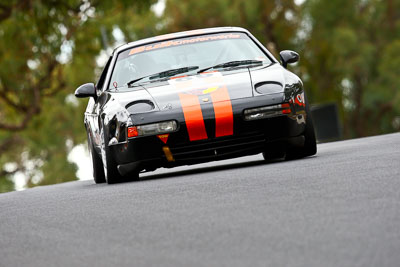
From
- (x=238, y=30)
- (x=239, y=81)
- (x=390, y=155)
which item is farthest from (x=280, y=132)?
(x=238, y=30)

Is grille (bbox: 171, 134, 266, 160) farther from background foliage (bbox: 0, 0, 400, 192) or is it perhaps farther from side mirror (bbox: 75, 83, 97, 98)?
background foliage (bbox: 0, 0, 400, 192)

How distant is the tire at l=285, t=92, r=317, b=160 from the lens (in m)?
8.96

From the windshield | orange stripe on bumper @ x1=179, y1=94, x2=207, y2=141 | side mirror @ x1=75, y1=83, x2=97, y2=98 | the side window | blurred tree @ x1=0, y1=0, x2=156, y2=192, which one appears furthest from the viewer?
blurred tree @ x1=0, y1=0, x2=156, y2=192

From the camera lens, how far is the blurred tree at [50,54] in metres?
21.5

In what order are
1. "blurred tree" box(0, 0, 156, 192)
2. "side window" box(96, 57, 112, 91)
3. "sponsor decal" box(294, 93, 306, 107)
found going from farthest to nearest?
"blurred tree" box(0, 0, 156, 192) < "side window" box(96, 57, 112, 91) < "sponsor decal" box(294, 93, 306, 107)

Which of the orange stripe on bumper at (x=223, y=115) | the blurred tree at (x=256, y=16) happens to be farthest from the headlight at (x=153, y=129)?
the blurred tree at (x=256, y=16)

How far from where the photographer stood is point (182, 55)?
9.85 meters

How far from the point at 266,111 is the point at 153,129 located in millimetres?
1067

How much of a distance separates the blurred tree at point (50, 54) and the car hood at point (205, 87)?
449 inches

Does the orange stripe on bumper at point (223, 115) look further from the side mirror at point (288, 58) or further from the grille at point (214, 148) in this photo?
the side mirror at point (288, 58)

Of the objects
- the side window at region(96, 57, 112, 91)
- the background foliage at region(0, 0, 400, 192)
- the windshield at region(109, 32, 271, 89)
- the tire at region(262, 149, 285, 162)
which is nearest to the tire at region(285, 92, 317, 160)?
the tire at region(262, 149, 285, 162)

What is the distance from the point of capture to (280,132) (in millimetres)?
8656

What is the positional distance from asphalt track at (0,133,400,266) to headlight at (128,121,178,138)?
92 centimetres

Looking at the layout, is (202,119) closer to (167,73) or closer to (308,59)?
(167,73)
